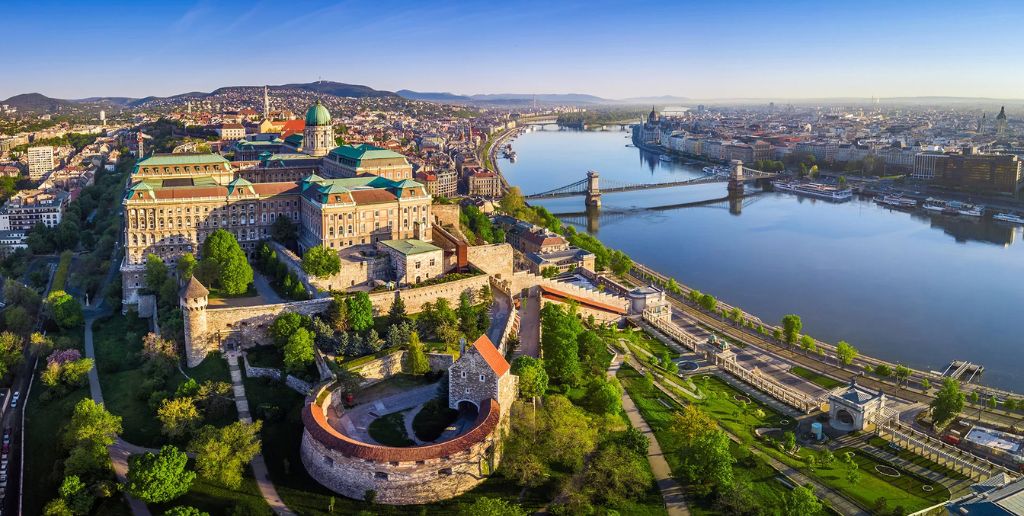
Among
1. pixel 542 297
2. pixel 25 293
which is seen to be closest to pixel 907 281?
pixel 542 297

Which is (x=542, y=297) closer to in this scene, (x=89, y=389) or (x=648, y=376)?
(x=648, y=376)

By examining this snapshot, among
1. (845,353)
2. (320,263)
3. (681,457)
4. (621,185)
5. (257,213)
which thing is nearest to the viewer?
(681,457)

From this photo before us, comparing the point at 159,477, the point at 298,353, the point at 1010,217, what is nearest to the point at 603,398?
the point at 298,353

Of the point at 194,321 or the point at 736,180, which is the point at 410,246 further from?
the point at 736,180

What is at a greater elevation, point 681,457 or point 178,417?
point 178,417

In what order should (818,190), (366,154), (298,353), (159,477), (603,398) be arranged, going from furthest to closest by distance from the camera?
1. (818,190)
2. (366,154)
3. (298,353)
4. (603,398)
5. (159,477)

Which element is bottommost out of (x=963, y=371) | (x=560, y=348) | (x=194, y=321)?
(x=963, y=371)

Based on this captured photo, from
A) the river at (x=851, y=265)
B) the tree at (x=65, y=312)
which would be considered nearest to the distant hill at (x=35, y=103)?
the river at (x=851, y=265)
